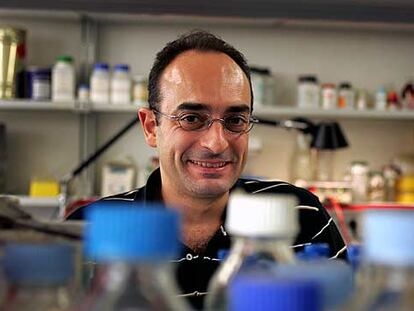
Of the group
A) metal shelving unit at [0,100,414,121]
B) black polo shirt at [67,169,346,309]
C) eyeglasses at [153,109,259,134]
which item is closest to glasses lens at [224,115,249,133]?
eyeglasses at [153,109,259,134]

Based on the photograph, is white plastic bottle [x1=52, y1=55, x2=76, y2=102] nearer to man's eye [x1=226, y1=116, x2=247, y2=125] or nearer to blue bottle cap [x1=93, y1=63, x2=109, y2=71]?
blue bottle cap [x1=93, y1=63, x2=109, y2=71]

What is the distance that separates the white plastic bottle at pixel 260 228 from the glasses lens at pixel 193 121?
0.83 metres

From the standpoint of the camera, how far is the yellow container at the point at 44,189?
340 cm

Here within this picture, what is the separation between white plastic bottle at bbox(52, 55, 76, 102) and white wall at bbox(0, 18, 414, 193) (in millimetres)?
191

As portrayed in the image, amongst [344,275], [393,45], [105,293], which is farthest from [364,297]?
[393,45]

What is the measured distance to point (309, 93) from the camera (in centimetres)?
346

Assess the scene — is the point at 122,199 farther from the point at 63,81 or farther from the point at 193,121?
the point at 63,81

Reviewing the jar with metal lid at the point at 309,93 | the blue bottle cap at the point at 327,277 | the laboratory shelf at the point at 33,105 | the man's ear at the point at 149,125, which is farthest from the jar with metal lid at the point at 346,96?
the blue bottle cap at the point at 327,277

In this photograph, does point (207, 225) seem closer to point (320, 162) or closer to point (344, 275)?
point (344, 275)

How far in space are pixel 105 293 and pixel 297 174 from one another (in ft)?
10.2

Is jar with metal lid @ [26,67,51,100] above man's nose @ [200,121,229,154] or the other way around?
above

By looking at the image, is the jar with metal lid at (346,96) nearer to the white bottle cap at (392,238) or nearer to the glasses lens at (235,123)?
the glasses lens at (235,123)

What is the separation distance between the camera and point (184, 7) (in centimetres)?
175

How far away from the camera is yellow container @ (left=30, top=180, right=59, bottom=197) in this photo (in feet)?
11.2
